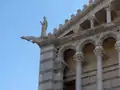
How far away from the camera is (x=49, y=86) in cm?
1230

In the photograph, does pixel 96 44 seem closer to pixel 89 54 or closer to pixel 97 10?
pixel 89 54

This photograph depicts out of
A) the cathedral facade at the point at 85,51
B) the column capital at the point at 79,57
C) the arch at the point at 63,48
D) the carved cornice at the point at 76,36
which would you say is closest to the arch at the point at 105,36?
the cathedral facade at the point at 85,51

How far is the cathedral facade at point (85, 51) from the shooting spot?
12.1 metres

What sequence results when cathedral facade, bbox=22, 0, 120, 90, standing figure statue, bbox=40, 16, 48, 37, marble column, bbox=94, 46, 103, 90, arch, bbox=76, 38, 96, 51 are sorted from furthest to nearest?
standing figure statue, bbox=40, 16, 48, 37 < arch, bbox=76, 38, 96, 51 < cathedral facade, bbox=22, 0, 120, 90 < marble column, bbox=94, 46, 103, 90

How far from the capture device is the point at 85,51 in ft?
42.3

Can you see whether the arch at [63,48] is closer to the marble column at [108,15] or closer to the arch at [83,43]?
the arch at [83,43]

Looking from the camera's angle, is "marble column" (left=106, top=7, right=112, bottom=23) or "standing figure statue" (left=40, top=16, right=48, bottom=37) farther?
"standing figure statue" (left=40, top=16, right=48, bottom=37)

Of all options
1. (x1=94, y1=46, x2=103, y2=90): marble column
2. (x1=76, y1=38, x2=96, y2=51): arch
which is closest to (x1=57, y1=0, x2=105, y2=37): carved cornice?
(x1=76, y1=38, x2=96, y2=51): arch

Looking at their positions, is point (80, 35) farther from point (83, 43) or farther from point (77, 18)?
point (77, 18)

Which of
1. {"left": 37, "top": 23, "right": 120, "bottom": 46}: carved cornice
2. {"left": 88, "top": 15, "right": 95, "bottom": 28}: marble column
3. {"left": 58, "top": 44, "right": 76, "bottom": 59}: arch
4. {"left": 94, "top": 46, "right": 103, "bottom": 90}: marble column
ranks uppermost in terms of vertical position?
{"left": 88, "top": 15, "right": 95, "bottom": 28}: marble column

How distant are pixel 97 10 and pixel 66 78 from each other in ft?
8.44

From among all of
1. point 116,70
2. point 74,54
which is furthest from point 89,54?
point 116,70

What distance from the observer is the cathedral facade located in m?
12.1

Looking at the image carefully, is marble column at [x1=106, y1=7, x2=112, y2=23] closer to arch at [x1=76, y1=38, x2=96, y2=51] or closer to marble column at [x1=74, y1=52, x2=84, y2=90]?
arch at [x1=76, y1=38, x2=96, y2=51]
